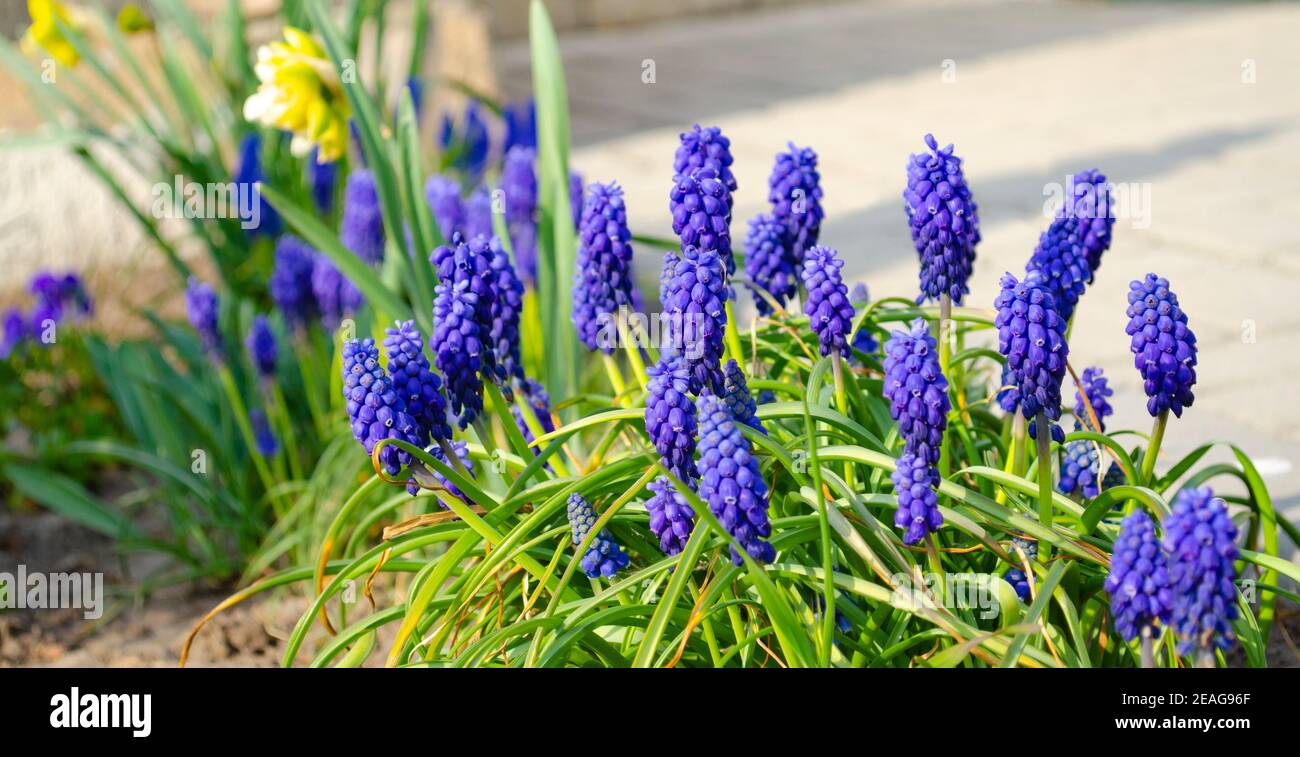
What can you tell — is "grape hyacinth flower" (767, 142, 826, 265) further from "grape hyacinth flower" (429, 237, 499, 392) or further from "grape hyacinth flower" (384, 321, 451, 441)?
"grape hyacinth flower" (384, 321, 451, 441)

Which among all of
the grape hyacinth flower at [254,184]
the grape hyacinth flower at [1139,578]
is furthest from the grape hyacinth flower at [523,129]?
the grape hyacinth flower at [1139,578]

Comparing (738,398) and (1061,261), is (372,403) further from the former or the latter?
(1061,261)

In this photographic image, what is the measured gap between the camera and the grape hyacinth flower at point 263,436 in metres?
2.90

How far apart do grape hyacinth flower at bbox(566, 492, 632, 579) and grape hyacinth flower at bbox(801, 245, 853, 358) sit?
0.35 meters

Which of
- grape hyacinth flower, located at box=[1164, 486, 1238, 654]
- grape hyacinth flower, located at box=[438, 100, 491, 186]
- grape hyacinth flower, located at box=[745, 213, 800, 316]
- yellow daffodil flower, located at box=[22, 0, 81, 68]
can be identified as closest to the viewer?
grape hyacinth flower, located at box=[1164, 486, 1238, 654]

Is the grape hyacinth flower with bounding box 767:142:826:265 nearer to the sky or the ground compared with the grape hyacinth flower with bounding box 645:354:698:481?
nearer to the sky

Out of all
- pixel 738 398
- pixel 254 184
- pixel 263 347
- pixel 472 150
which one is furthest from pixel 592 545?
A: pixel 472 150

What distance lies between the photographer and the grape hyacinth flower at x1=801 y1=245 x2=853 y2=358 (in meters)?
1.66

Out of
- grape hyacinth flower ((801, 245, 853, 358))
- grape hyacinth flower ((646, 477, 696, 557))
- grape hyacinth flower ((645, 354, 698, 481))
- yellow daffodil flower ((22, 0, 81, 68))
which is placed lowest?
grape hyacinth flower ((646, 477, 696, 557))

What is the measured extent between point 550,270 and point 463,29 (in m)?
2.57

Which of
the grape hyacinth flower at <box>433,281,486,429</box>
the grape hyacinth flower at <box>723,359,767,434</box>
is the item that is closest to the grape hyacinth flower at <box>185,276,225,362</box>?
the grape hyacinth flower at <box>433,281,486,429</box>

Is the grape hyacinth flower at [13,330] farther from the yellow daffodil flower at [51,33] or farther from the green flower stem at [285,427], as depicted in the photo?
the green flower stem at [285,427]

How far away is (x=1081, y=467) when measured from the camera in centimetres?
185

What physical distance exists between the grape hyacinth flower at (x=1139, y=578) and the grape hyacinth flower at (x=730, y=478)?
352 millimetres
